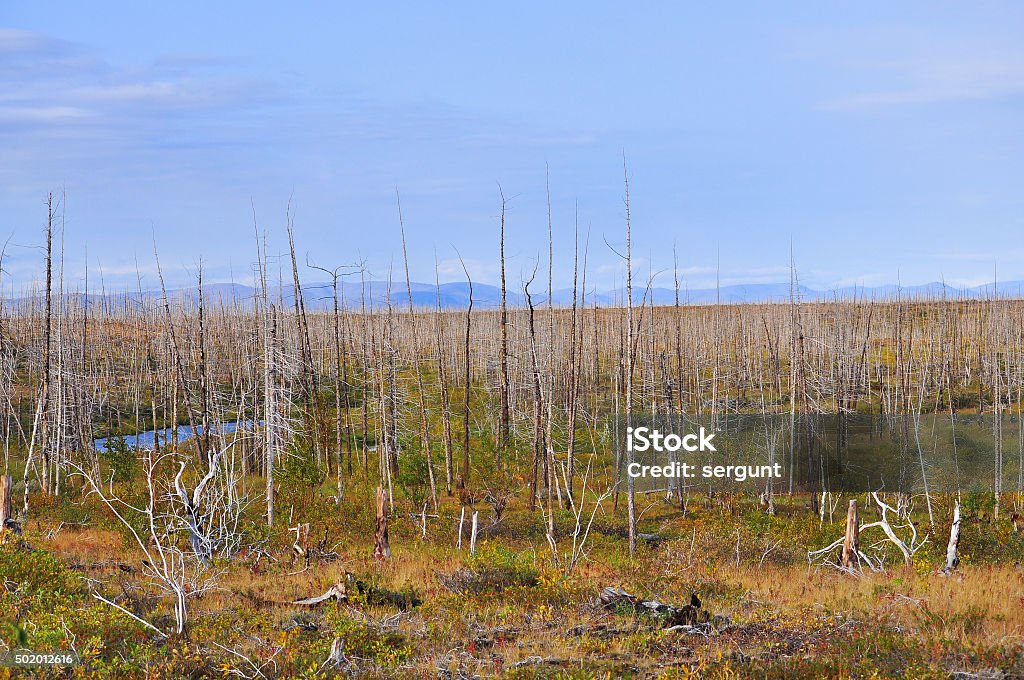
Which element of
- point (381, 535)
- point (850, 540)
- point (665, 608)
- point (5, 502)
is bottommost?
point (850, 540)

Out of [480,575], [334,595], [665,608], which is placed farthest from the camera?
[480,575]

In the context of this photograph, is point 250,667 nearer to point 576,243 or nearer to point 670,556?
point 670,556

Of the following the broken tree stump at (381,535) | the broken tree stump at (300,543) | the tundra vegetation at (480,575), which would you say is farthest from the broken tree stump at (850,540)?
the broken tree stump at (300,543)

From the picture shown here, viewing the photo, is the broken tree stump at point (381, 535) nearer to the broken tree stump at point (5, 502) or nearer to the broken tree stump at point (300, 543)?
the broken tree stump at point (300, 543)

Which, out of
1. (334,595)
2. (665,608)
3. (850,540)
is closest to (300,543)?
(334,595)

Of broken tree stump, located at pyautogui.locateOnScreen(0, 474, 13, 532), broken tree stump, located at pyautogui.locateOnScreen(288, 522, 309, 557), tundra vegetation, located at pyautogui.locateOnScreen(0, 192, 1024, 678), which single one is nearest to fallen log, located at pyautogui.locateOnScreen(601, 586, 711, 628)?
tundra vegetation, located at pyautogui.locateOnScreen(0, 192, 1024, 678)

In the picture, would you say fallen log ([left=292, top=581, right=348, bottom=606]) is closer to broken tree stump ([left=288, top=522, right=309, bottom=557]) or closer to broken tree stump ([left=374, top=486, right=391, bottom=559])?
broken tree stump ([left=374, top=486, right=391, bottom=559])

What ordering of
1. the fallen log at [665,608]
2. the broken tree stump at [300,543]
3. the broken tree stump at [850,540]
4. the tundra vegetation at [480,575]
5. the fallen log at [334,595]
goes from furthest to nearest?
the broken tree stump at [300,543] → the broken tree stump at [850,540] → the fallen log at [334,595] → the fallen log at [665,608] → the tundra vegetation at [480,575]

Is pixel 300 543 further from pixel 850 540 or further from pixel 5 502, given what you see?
pixel 850 540

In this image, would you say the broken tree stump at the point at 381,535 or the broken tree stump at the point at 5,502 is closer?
the broken tree stump at the point at 5,502

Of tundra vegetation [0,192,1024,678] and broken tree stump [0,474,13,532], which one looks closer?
tundra vegetation [0,192,1024,678]

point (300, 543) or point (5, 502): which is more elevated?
point (5, 502)

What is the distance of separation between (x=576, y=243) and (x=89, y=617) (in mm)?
14906

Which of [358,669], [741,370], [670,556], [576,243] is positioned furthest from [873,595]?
[741,370]
